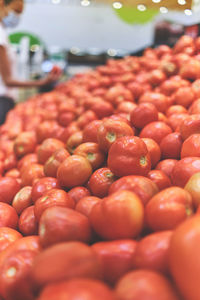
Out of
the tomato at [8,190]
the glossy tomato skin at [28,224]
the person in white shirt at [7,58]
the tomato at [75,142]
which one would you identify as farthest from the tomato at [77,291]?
the person in white shirt at [7,58]

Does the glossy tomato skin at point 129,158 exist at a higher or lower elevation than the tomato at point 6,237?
higher

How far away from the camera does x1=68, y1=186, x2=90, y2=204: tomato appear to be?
1.25 meters

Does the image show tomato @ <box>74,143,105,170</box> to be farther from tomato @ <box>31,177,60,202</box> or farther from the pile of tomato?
tomato @ <box>31,177,60,202</box>

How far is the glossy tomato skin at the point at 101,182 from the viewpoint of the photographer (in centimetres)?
121

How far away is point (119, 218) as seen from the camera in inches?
34.0

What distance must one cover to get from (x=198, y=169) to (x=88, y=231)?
1.63ft

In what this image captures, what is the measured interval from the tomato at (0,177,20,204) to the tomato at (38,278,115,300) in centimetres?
97

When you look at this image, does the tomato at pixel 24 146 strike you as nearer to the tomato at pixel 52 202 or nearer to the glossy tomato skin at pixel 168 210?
the tomato at pixel 52 202

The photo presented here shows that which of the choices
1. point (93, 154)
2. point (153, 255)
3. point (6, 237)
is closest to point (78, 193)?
point (93, 154)

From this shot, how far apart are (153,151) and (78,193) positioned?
43cm

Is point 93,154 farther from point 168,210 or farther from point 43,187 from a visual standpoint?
point 168,210

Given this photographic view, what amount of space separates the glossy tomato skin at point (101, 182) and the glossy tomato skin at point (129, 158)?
0.05 metres

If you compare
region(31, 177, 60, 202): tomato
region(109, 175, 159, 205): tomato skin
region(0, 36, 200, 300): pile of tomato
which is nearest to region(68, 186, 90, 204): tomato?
region(0, 36, 200, 300): pile of tomato

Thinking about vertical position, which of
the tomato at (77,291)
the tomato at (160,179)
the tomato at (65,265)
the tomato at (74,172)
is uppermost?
the tomato at (77,291)
